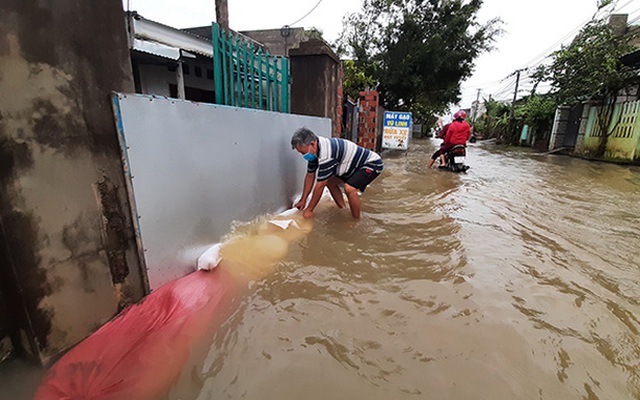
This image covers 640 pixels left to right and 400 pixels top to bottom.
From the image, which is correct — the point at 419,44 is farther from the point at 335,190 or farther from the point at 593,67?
the point at 335,190

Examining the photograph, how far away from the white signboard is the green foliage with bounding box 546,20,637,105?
22.6ft

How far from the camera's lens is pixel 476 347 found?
1.57 meters

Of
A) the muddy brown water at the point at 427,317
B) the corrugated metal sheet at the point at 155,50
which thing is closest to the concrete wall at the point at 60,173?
the muddy brown water at the point at 427,317

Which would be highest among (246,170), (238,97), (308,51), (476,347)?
(308,51)

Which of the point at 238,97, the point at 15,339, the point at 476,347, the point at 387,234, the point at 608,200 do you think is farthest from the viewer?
the point at 608,200

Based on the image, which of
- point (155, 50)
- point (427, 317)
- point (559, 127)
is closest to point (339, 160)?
point (427, 317)

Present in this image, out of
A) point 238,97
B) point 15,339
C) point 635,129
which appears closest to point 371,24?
point 635,129

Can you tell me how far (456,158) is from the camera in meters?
7.32

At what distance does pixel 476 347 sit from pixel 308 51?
4183 millimetres

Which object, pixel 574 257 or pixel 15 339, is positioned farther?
pixel 574 257

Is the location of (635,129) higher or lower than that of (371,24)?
lower

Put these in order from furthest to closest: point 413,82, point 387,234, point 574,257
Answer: point 413,82 < point 387,234 < point 574,257

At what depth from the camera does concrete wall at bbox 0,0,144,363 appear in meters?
1.22

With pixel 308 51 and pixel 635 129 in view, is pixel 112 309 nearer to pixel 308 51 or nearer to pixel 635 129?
pixel 308 51
